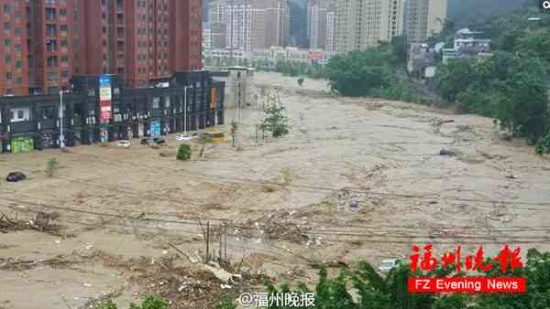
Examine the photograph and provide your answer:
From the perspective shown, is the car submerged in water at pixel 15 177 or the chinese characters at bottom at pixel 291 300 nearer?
the chinese characters at bottom at pixel 291 300

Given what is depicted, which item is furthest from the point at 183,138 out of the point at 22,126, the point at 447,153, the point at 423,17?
the point at 423,17

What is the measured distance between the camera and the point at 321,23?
118562mm

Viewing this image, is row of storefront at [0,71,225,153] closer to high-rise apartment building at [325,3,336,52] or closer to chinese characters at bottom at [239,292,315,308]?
chinese characters at bottom at [239,292,315,308]

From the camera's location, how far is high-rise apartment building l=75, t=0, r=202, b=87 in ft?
121

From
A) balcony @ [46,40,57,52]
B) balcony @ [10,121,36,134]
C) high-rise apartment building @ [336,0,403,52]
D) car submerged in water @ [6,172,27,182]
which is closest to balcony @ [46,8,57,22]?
balcony @ [46,40,57,52]

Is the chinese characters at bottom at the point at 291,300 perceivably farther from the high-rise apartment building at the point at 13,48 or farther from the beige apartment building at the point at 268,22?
the beige apartment building at the point at 268,22

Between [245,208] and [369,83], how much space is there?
4862 cm

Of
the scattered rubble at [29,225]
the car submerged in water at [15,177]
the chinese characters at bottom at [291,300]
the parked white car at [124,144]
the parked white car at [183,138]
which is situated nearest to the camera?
the chinese characters at bottom at [291,300]

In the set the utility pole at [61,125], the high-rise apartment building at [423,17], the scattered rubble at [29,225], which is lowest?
the scattered rubble at [29,225]

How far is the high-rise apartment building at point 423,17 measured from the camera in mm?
92938

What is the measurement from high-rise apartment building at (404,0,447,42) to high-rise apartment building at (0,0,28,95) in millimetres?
67428

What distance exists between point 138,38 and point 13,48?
867 centimetres

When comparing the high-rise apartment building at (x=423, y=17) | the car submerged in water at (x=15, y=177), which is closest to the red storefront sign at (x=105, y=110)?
the car submerged in water at (x=15, y=177)

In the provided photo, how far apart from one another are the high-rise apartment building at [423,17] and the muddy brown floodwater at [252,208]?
2199 inches
